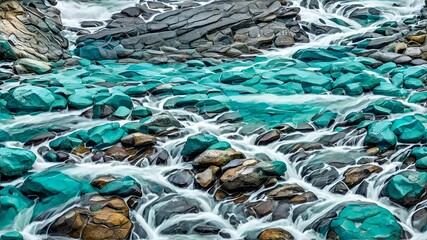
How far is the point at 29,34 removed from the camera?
10.6m

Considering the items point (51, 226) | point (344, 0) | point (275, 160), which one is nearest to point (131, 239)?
Answer: point (51, 226)

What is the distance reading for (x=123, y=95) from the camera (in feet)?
25.1

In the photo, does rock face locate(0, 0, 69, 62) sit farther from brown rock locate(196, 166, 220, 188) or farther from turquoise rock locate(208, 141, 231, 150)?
brown rock locate(196, 166, 220, 188)

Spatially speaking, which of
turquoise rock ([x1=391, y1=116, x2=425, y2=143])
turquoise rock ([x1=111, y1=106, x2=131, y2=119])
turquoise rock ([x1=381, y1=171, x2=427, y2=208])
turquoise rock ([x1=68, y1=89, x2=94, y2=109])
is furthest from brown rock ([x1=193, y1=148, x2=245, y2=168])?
turquoise rock ([x1=68, y1=89, x2=94, y2=109])

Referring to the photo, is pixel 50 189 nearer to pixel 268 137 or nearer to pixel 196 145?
pixel 196 145

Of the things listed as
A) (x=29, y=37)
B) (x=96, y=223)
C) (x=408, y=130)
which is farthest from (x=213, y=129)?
(x=29, y=37)

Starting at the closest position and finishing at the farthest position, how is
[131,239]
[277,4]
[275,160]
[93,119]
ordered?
[131,239], [275,160], [93,119], [277,4]

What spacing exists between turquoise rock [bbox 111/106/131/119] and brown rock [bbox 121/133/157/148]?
2.69 ft

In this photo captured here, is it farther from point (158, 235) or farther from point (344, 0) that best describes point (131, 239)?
point (344, 0)

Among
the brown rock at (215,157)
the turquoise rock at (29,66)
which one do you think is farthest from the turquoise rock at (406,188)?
the turquoise rock at (29,66)

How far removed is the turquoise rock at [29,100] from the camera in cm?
754

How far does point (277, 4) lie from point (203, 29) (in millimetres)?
1963

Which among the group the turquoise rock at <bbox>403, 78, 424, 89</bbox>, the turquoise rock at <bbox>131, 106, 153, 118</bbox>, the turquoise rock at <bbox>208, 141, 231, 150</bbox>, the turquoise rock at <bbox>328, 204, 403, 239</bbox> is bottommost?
the turquoise rock at <bbox>403, 78, 424, 89</bbox>

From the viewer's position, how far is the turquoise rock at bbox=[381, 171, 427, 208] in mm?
5250
